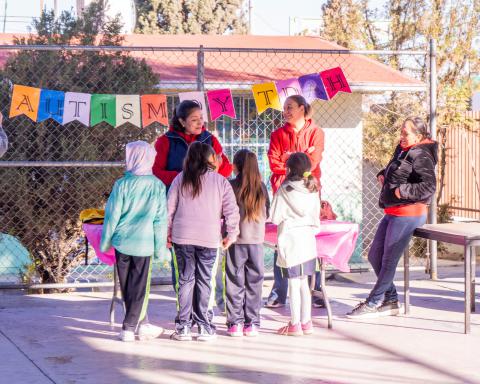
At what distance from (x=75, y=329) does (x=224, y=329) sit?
1.24 meters

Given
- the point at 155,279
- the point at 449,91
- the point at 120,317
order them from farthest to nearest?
the point at 449,91 → the point at 155,279 → the point at 120,317

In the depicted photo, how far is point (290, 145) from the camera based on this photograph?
868cm

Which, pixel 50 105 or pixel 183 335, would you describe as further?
pixel 50 105

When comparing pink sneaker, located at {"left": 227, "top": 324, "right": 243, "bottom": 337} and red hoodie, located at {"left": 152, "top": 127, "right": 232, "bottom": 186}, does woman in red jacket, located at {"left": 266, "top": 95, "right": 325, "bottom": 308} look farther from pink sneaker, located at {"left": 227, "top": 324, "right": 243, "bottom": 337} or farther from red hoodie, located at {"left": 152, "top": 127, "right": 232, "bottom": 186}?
pink sneaker, located at {"left": 227, "top": 324, "right": 243, "bottom": 337}

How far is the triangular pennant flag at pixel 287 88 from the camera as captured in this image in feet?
32.2

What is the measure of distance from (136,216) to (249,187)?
3.06ft

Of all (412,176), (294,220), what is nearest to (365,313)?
(412,176)

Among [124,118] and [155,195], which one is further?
[124,118]

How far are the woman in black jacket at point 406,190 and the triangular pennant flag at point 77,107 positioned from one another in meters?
2.96

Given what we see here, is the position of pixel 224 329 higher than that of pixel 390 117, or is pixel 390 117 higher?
pixel 390 117

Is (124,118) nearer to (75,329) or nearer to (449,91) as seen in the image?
(75,329)

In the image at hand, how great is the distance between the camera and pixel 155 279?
32.9 feet

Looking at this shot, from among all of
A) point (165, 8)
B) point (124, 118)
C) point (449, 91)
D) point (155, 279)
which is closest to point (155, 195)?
point (124, 118)

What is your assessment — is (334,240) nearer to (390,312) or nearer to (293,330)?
(293,330)
